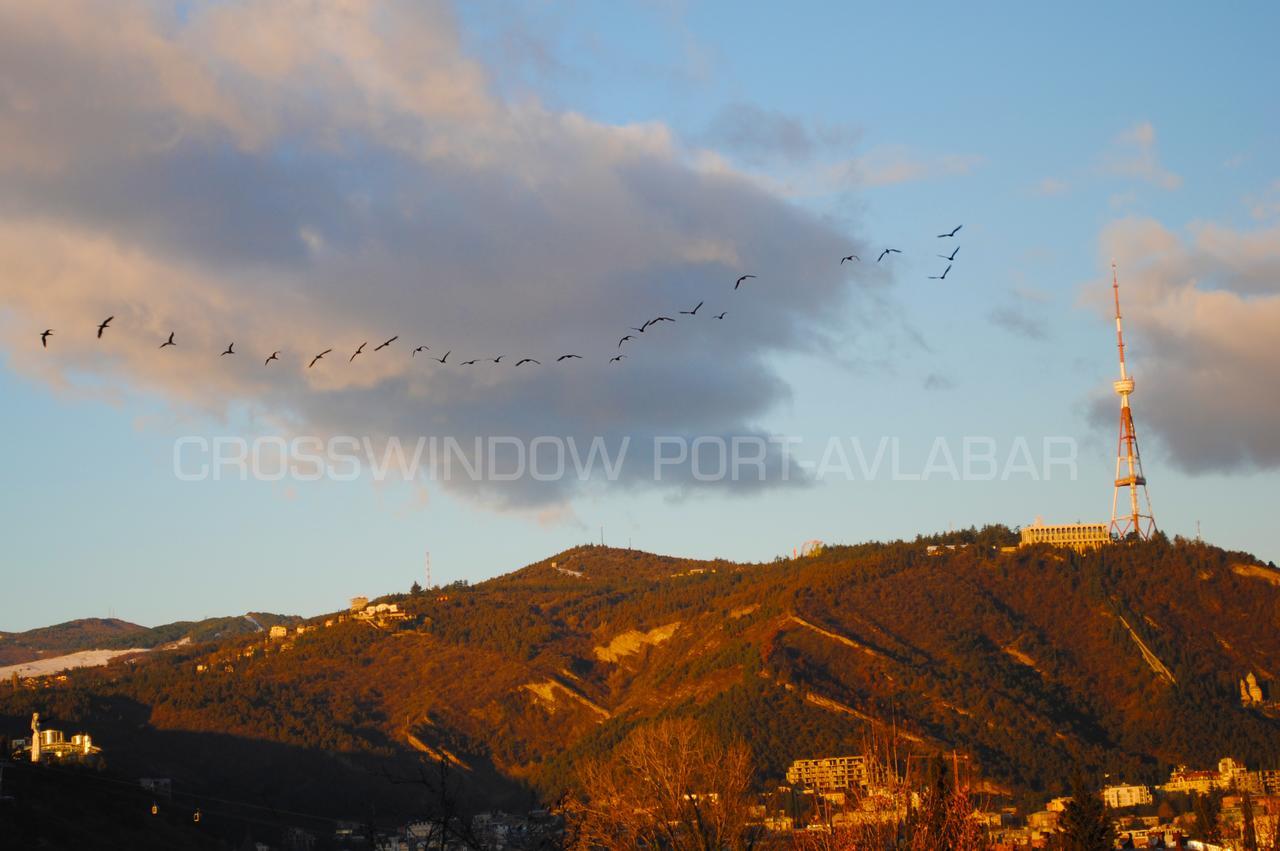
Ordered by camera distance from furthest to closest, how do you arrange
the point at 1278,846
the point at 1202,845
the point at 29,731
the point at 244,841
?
1. the point at 29,731
2. the point at 244,841
3. the point at 1202,845
4. the point at 1278,846

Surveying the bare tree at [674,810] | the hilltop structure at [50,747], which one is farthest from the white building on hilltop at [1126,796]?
the hilltop structure at [50,747]

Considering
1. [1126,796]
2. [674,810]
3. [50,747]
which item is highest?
[50,747]

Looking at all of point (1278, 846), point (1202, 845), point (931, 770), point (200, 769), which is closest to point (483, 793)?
point (200, 769)

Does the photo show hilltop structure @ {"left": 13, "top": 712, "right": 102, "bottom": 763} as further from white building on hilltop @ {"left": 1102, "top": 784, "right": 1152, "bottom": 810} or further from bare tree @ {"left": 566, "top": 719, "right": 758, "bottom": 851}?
white building on hilltop @ {"left": 1102, "top": 784, "right": 1152, "bottom": 810}

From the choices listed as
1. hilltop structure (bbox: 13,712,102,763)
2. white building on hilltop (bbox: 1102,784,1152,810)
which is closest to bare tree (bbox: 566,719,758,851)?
white building on hilltop (bbox: 1102,784,1152,810)

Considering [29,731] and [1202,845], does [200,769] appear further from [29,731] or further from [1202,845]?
[1202,845]

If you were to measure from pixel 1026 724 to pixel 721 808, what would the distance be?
125525 mm

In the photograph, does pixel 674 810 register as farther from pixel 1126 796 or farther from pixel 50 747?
pixel 50 747

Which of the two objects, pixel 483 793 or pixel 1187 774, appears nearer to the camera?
pixel 1187 774

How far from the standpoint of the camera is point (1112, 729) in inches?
7500

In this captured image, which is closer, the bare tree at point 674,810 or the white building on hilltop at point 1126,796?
the bare tree at point 674,810

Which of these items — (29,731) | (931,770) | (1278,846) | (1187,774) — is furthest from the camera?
(29,731)

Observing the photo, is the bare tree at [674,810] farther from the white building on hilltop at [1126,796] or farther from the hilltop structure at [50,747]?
the hilltop structure at [50,747]

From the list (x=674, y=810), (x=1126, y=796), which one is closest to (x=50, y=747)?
(x=1126, y=796)
